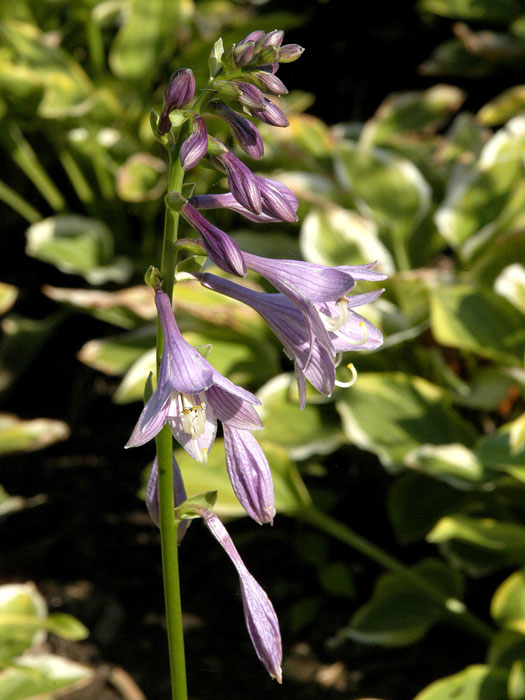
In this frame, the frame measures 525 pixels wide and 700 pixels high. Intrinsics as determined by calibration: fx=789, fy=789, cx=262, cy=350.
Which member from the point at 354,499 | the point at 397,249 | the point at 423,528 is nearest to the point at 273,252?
the point at 397,249

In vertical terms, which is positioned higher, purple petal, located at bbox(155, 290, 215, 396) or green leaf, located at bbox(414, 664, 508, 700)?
purple petal, located at bbox(155, 290, 215, 396)

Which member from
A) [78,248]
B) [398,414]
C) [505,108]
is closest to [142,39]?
[78,248]

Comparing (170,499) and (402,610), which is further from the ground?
(170,499)

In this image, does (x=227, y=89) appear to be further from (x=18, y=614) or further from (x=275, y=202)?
(x=18, y=614)

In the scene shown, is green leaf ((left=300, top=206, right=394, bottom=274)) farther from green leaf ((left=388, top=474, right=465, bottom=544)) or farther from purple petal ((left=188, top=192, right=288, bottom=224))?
purple petal ((left=188, top=192, right=288, bottom=224))

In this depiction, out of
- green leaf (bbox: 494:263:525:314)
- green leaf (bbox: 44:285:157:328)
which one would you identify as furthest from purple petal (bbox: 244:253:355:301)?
green leaf (bbox: 44:285:157:328)

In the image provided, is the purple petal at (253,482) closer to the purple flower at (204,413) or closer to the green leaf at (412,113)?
the purple flower at (204,413)
